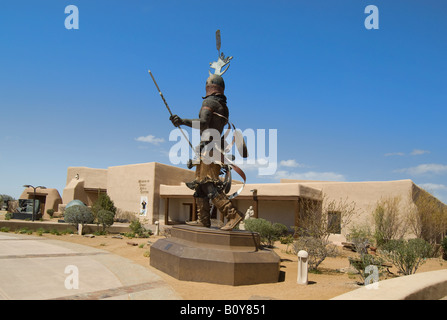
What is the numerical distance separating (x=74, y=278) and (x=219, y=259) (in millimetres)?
2644

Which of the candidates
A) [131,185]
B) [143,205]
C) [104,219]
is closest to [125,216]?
[143,205]

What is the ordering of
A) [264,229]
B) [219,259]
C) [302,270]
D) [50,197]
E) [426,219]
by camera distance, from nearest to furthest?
[219,259] → [302,270] → [264,229] → [426,219] → [50,197]

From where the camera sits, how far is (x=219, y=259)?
20.1ft

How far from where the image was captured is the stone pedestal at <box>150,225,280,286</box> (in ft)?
19.8

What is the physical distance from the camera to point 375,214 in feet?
60.3

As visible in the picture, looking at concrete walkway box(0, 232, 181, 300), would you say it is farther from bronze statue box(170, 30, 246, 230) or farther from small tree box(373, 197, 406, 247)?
small tree box(373, 197, 406, 247)

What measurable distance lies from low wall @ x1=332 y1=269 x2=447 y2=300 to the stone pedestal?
255 cm

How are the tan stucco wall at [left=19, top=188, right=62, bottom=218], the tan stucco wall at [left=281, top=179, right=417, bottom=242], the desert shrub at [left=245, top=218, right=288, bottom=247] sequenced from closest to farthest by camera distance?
the desert shrub at [left=245, top=218, right=288, bottom=247] → the tan stucco wall at [left=281, top=179, right=417, bottom=242] → the tan stucco wall at [left=19, top=188, right=62, bottom=218]

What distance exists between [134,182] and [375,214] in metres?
19.3

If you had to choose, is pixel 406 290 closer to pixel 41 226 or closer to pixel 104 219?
pixel 104 219

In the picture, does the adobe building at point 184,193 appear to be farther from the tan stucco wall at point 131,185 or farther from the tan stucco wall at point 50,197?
the tan stucco wall at point 50,197

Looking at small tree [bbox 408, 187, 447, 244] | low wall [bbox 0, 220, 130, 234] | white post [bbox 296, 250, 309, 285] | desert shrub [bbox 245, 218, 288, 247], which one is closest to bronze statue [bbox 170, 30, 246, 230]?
white post [bbox 296, 250, 309, 285]

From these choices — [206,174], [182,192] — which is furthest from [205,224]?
[182,192]

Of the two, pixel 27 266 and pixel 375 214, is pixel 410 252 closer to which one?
pixel 27 266
